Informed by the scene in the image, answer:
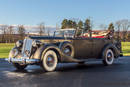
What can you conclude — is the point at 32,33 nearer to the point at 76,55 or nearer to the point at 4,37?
the point at 76,55

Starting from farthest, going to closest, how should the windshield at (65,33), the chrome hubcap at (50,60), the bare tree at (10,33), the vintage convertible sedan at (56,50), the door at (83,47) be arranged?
the bare tree at (10,33), the windshield at (65,33), the door at (83,47), the chrome hubcap at (50,60), the vintage convertible sedan at (56,50)

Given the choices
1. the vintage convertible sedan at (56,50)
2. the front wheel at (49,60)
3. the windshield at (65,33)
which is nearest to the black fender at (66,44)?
the vintage convertible sedan at (56,50)

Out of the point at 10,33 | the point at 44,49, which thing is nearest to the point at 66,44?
the point at 44,49

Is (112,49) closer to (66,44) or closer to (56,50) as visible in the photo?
(66,44)

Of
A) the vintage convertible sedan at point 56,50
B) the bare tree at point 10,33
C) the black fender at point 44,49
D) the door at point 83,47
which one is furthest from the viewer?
the bare tree at point 10,33

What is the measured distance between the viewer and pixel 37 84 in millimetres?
5734

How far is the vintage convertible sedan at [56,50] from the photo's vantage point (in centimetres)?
821

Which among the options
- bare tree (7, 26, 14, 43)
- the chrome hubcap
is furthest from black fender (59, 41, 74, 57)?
bare tree (7, 26, 14, 43)

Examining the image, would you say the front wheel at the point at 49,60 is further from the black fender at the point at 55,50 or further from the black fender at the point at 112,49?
the black fender at the point at 112,49

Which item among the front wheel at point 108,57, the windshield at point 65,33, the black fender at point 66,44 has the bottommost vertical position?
the front wheel at point 108,57

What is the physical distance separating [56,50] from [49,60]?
0.48m

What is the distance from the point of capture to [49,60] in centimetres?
844

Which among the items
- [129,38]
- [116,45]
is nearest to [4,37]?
[129,38]

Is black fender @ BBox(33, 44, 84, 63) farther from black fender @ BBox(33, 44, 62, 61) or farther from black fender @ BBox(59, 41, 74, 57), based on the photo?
black fender @ BBox(59, 41, 74, 57)
